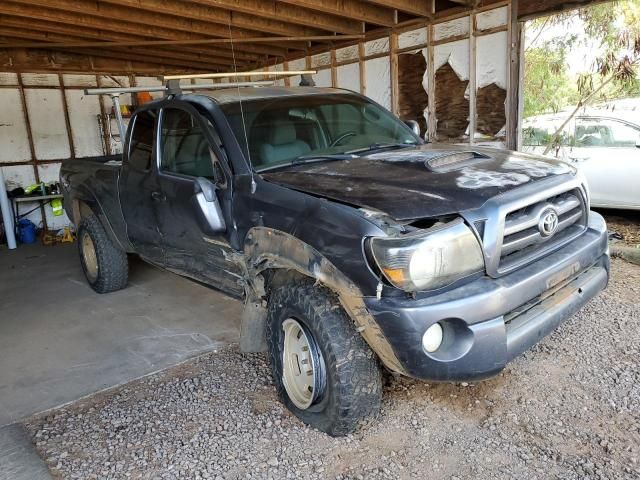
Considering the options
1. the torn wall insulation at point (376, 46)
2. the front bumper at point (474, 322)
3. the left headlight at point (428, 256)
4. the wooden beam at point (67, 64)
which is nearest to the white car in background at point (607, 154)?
the torn wall insulation at point (376, 46)

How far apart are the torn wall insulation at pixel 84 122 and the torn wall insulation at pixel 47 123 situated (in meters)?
0.16

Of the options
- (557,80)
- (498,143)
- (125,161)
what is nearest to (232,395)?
(125,161)

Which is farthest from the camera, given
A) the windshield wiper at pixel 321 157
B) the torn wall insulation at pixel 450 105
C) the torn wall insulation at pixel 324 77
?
the torn wall insulation at pixel 324 77

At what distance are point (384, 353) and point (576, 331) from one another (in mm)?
1931

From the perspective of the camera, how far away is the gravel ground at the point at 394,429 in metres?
2.23

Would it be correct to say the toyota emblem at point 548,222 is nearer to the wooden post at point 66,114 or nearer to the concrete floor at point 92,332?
the concrete floor at point 92,332

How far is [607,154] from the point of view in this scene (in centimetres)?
616

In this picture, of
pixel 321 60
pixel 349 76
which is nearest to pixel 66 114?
pixel 321 60

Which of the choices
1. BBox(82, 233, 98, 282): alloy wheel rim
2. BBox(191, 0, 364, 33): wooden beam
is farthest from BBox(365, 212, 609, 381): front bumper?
BBox(191, 0, 364, 33): wooden beam

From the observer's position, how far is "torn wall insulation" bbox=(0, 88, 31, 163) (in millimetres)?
8422

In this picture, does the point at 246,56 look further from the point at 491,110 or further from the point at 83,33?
the point at 491,110

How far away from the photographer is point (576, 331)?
3.40 m

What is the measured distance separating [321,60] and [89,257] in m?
5.53

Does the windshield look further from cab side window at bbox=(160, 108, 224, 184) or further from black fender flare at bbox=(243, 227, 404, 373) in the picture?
black fender flare at bbox=(243, 227, 404, 373)
